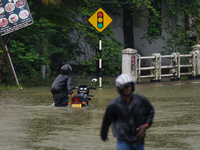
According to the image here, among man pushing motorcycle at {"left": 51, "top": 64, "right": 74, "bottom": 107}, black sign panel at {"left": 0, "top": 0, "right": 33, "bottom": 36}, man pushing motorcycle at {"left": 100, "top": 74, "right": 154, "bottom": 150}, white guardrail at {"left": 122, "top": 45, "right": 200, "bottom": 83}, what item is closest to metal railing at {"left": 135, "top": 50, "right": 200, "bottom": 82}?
white guardrail at {"left": 122, "top": 45, "right": 200, "bottom": 83}

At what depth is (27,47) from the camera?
64.8ft

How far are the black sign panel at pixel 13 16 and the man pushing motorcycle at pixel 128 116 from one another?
45.1ft

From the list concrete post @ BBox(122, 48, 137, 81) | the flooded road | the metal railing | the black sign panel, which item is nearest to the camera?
the flooded road

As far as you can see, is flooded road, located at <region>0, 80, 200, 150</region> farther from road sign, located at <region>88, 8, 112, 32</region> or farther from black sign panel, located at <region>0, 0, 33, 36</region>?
road sign, located at <region>88, 8, 112, 32</region>

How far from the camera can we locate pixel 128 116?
5.22 m

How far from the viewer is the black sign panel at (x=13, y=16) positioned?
18391 mm

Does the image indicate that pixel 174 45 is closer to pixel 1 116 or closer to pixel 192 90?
pixel 192 90

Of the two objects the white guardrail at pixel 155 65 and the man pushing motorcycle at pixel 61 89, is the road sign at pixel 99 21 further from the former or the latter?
the man pushing motorcycle at pixel 61 89

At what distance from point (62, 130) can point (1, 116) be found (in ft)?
7.69

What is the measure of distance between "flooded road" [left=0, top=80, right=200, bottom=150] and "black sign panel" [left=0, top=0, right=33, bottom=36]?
408 centimetres

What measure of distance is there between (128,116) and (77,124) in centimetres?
454

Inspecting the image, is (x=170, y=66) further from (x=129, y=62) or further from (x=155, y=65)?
(x=129, y=62)

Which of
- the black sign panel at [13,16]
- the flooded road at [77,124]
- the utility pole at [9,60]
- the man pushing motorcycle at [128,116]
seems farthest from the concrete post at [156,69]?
the man pushing motorcycle at [128,116]

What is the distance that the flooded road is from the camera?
7.68 meters
